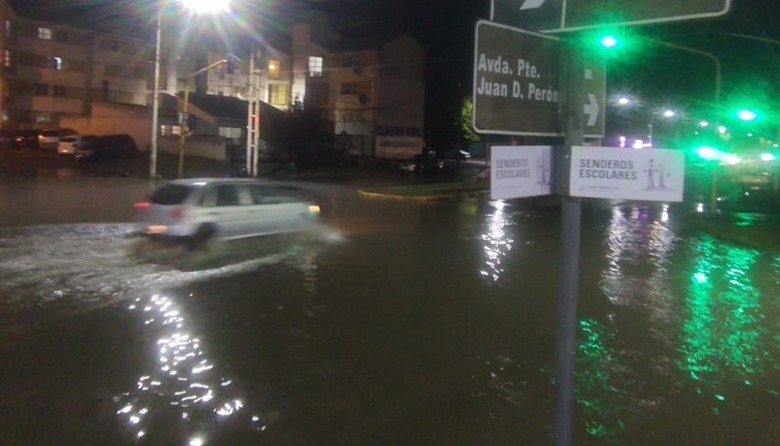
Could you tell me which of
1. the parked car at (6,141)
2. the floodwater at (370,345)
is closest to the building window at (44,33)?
the parked car at (6,141)

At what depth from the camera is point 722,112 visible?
2198 centimetres

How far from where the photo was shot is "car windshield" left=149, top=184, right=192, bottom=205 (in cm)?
1398

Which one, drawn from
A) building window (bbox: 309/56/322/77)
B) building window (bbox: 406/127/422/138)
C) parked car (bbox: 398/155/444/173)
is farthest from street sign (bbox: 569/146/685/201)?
building window (bbox: 309/56/322/77)

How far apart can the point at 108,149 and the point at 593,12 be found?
4692 cm

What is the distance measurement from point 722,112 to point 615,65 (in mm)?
12775

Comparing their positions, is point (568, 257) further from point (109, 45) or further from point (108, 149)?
point (109, 45)

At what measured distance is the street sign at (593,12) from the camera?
309 cm

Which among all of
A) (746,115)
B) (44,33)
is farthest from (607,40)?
(44,33)

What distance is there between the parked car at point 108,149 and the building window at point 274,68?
1125 inches

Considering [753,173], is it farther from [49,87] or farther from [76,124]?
[49,87]

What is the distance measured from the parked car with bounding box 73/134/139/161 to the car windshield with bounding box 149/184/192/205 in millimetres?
33580

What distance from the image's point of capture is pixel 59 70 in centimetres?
6669

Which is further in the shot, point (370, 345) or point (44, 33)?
point (44, 33)

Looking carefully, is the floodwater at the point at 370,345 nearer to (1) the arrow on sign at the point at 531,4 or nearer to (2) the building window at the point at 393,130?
(1) the arrow on sign at the point at 531,4
